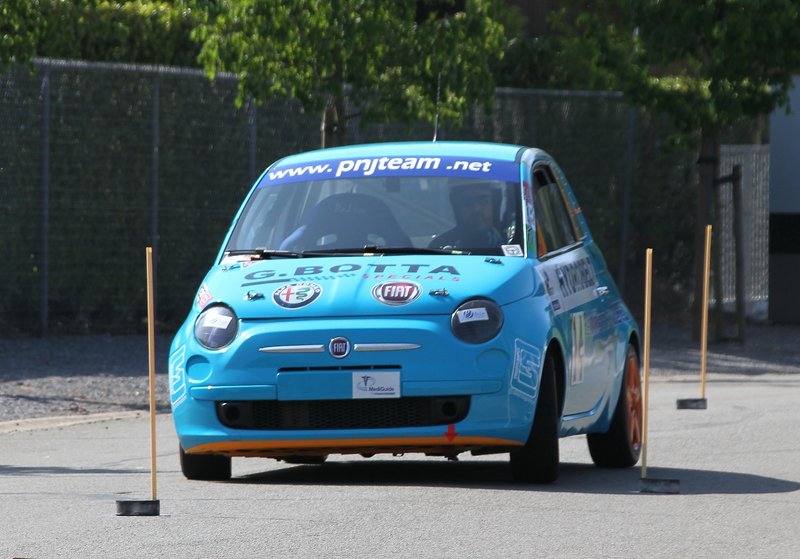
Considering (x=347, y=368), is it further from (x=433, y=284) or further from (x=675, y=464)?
(x=675, y=464)

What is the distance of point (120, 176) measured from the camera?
18969 mm

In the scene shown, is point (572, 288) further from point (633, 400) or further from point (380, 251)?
point (633, 400)

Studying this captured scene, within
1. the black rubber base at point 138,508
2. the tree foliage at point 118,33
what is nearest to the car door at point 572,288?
the black rubber base at point 138,508

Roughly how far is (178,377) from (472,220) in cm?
172

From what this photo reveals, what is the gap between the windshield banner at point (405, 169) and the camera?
9.88 meters

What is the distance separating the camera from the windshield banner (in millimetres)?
9875

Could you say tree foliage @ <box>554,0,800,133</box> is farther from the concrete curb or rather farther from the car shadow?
the car shadow

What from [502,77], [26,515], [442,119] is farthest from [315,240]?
[502,77]

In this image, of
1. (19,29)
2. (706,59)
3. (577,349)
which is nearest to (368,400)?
(577,349)

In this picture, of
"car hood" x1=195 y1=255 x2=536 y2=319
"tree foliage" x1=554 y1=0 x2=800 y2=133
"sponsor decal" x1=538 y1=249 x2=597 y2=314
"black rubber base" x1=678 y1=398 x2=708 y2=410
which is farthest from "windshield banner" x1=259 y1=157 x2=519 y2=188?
"tree foliage" x1=554 y1=0 x2=800 y2=133

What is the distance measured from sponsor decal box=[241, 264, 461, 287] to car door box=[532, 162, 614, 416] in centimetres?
57

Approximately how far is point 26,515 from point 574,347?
2.81 metres

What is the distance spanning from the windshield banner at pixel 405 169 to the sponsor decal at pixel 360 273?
38.1 inches

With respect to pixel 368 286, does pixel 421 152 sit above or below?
above
